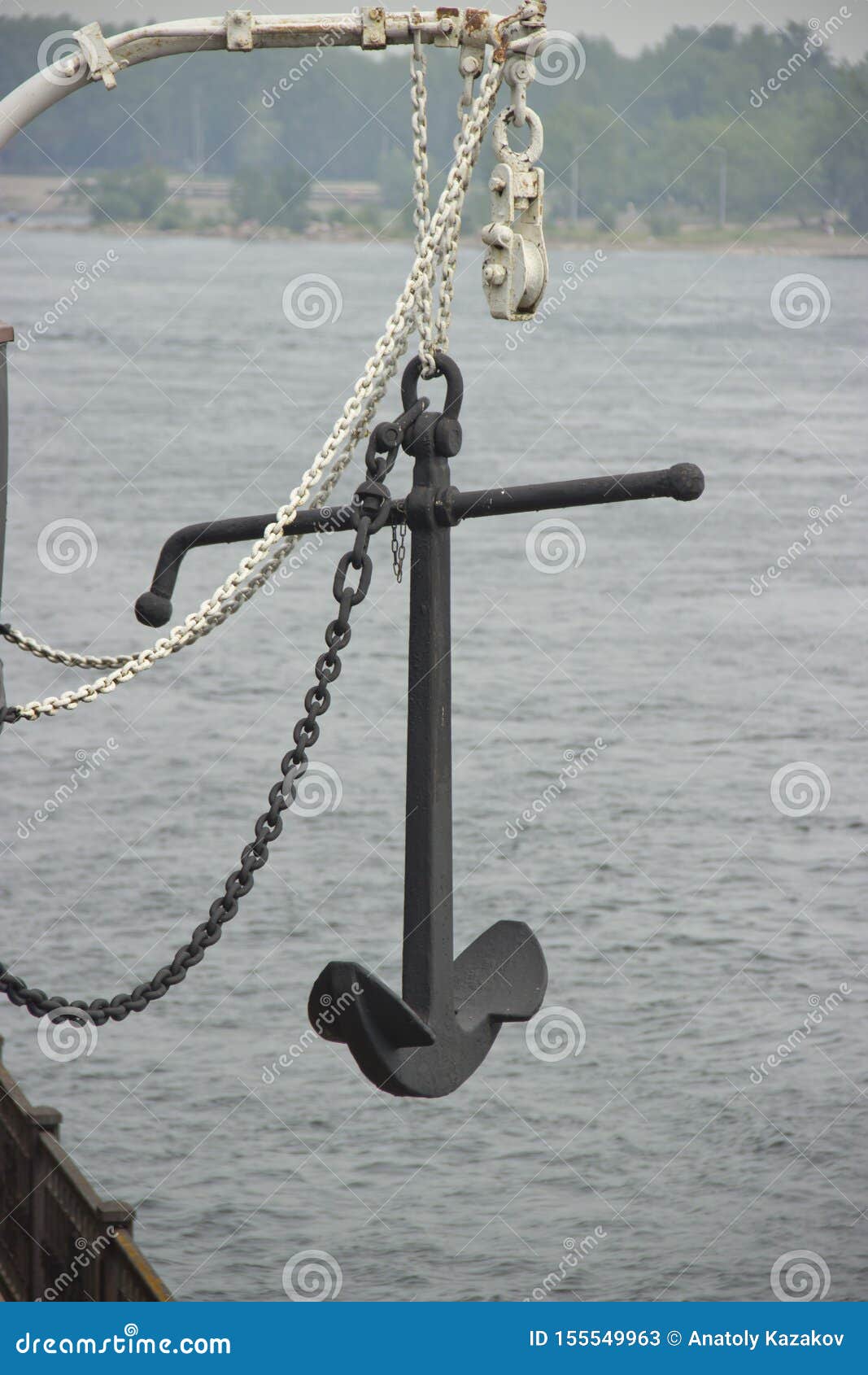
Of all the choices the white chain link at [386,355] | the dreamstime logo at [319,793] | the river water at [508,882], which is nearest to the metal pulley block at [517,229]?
the white chain link at [386,355]

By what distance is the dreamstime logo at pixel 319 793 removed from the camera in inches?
1129

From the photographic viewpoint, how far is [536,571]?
46938 mm

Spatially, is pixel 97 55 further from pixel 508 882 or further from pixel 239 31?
pixel 508 882

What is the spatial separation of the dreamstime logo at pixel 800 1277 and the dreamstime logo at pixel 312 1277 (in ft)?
11.8

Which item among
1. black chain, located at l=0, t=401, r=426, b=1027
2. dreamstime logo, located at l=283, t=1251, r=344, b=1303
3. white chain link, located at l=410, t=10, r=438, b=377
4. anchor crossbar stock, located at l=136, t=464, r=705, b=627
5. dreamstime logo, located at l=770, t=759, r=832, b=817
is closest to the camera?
anchor crossbar stock, located at l=136, t=464, r=705, b=627

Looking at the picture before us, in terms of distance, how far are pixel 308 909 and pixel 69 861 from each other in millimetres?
4152

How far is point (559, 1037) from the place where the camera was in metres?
21.7

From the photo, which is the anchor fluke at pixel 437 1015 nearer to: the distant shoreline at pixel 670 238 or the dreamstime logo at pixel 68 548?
the dreamstime logo at pixel 68 548
